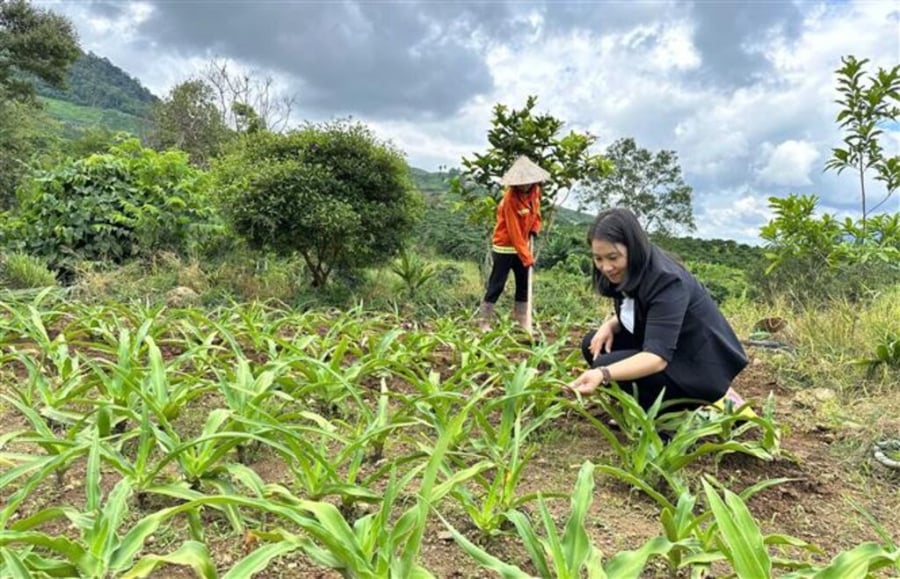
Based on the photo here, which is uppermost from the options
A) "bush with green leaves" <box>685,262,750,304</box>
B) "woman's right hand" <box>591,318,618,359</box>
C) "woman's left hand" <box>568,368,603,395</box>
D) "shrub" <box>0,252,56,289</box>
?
"bush with green leaves" <box>685,262,750,304</box>

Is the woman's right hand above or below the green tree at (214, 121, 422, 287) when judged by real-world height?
below

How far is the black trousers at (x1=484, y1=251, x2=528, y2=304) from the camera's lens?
512 cm

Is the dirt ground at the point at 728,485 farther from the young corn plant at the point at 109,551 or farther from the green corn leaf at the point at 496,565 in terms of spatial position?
the green corn leaf at the point at 496,565

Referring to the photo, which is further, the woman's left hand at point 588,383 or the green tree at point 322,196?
the green tree at point 322,196

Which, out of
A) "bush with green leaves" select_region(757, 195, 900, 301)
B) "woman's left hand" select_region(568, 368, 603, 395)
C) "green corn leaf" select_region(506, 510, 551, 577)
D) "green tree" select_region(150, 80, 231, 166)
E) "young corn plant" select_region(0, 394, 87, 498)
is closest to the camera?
"green corn leaf" select_region(506, 510, 551, 577)

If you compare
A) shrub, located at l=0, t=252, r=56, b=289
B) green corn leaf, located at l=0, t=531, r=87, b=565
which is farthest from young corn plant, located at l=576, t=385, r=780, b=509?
shrub, located at l=0, t=252, r=56, b=289

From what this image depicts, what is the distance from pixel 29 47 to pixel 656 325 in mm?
21902

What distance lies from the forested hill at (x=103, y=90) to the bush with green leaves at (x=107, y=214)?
56366mm

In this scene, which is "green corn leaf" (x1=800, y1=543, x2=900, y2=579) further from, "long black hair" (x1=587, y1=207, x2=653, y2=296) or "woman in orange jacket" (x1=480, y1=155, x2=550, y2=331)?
"woman in orange jacket" (x1=480, y1=155, x2=550, y2=331)

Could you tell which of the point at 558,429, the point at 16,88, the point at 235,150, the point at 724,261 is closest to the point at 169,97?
the point at 16,88

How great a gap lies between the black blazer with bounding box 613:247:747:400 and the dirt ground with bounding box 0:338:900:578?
328 millimetres

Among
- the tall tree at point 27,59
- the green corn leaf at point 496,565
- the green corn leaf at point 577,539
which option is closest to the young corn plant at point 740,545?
the green corn leaf at point 577,539

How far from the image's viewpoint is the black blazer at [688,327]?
2402 mm

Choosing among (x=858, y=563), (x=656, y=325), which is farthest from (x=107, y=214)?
(x=858, y=563)
